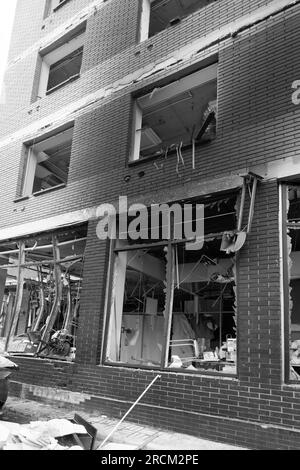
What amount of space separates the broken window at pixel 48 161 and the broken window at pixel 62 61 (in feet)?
5.41

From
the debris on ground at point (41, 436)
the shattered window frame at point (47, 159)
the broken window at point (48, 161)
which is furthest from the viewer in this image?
the broken window at point (48, 161)

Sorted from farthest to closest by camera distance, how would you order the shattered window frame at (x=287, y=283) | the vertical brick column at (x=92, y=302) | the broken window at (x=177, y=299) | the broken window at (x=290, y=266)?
the broken window at (x=177, y=299) < the vertical brick column at (x=92, y=302) < the broken window at (x=290, y=266) < the shattered window frame at (x=287, y=283)

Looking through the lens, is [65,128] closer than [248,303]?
No

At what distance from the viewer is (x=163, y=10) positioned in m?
9.84

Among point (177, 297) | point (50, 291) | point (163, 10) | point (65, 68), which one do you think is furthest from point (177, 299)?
point (65, 68)

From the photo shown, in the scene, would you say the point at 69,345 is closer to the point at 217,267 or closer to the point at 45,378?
the point at 45,378

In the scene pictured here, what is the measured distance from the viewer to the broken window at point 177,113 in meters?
7.88

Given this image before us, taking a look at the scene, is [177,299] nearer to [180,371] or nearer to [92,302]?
[92,302]

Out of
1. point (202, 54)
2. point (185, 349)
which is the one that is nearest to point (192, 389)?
point (185, 349)

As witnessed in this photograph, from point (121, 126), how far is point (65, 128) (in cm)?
243

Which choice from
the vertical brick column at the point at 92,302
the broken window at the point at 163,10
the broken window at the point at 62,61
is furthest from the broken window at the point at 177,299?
the broken window at the point at 62,61

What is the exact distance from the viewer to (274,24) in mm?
6738

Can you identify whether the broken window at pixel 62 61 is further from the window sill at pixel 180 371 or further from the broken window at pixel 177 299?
the window sill at pixel 180 371

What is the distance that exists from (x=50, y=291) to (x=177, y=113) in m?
5.41
